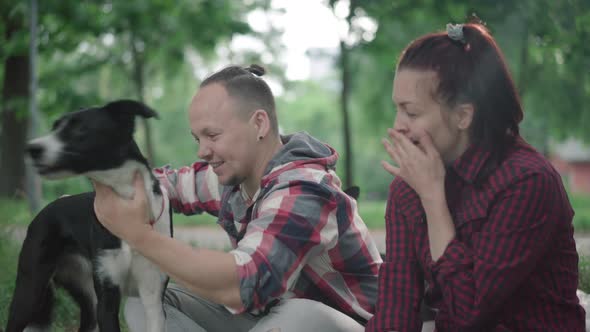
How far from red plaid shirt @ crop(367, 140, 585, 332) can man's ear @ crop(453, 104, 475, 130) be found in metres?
0.10

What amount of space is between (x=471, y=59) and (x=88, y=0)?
32.5 feet

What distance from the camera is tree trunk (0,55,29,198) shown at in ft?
42.5

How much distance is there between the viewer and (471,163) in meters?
2.51

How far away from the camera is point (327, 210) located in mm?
2760

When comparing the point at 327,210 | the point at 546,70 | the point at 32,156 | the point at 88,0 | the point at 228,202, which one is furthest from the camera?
the point at 546,70

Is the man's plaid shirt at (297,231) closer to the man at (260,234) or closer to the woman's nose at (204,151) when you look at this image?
the man at (260,234)

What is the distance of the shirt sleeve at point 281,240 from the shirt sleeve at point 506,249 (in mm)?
529

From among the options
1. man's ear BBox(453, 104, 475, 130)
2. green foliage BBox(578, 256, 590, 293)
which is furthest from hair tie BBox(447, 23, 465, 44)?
green foliage BBox(578, 256, 590, 293)

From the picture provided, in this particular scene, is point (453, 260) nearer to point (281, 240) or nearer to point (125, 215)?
point (281, 240)

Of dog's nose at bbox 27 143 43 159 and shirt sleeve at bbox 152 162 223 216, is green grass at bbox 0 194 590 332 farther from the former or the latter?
dog's nose at bbox 27 143 43 159

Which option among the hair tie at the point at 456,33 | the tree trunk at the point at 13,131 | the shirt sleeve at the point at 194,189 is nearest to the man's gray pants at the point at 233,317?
the shirt sleeve at the point at 194,189

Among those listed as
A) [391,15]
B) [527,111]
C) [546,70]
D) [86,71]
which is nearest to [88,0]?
[86,71]

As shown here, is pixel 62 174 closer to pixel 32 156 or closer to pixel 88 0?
pixel 32 156

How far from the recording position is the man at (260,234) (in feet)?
8.00
